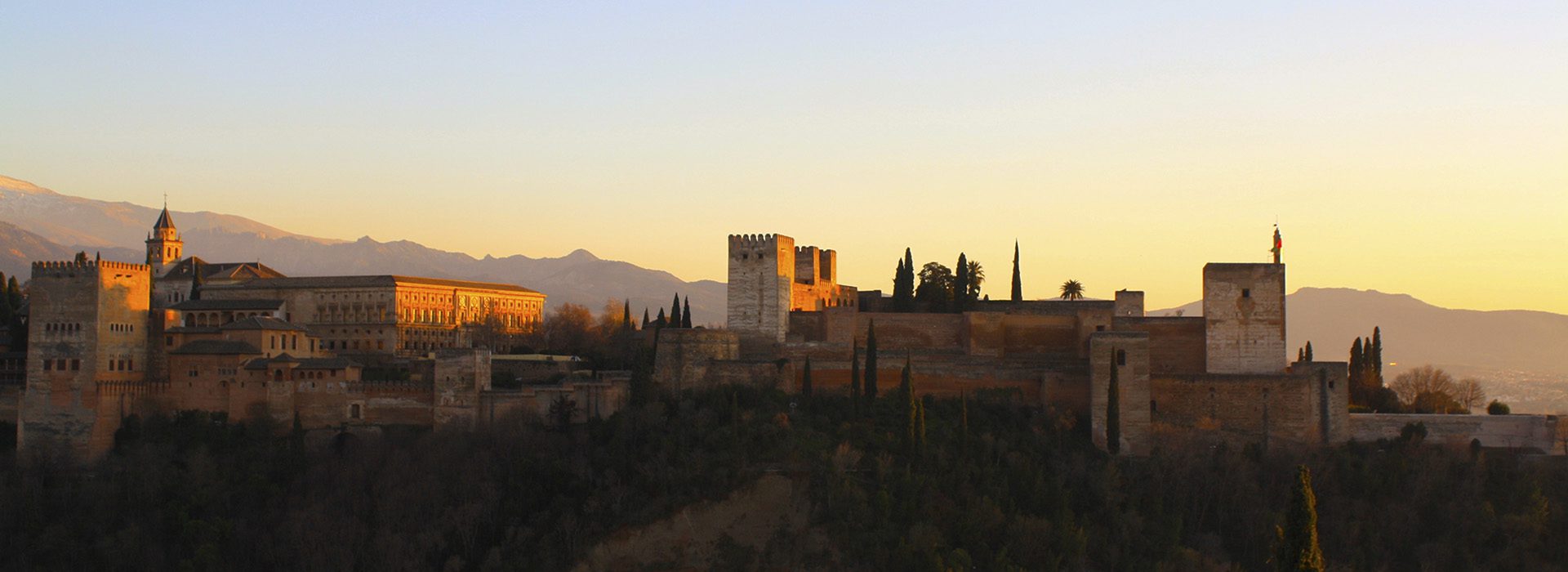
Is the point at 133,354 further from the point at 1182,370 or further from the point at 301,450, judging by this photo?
the point at 1182,370

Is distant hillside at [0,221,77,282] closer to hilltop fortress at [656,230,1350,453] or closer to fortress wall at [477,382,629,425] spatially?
fortress wall at [477,382,629,425]

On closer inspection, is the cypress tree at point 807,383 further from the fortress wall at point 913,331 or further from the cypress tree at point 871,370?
the fortress wall at point 913,331

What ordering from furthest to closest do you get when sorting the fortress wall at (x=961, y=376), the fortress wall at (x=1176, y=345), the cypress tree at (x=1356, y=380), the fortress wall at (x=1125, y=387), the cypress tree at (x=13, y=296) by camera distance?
the cypress tree at (x=13, y=296) < the cypress tree at (x=1356, y=380) < the fortress wall at (x=961, y=376) < the fortress wall at (x=1176, y=345) < the fortress wall at (x=1125, y=387)

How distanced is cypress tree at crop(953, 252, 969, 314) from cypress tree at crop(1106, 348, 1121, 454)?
8135 millimetres

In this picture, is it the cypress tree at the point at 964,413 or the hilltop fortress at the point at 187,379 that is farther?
the hilltop fortress at the point at 187,379

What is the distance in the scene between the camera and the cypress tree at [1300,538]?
2667 cm

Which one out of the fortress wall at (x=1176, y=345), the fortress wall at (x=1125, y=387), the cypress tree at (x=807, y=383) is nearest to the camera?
the fortress wall at (x=1125, y=387)

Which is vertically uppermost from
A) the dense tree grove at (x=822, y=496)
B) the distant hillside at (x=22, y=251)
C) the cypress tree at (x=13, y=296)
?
the distant hillside at (x=22, y=251)

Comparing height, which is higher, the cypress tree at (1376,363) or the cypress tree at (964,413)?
the cypress tree at (1376,363)

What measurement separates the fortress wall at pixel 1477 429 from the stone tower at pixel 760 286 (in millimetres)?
16933

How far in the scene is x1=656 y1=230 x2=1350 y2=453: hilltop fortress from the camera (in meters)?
40.8

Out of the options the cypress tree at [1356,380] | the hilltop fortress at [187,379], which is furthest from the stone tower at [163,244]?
the cypress tree at [1356,380]

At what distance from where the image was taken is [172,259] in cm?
7219

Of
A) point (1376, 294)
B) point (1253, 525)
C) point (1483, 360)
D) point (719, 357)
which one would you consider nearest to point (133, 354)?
point (719, 357)
